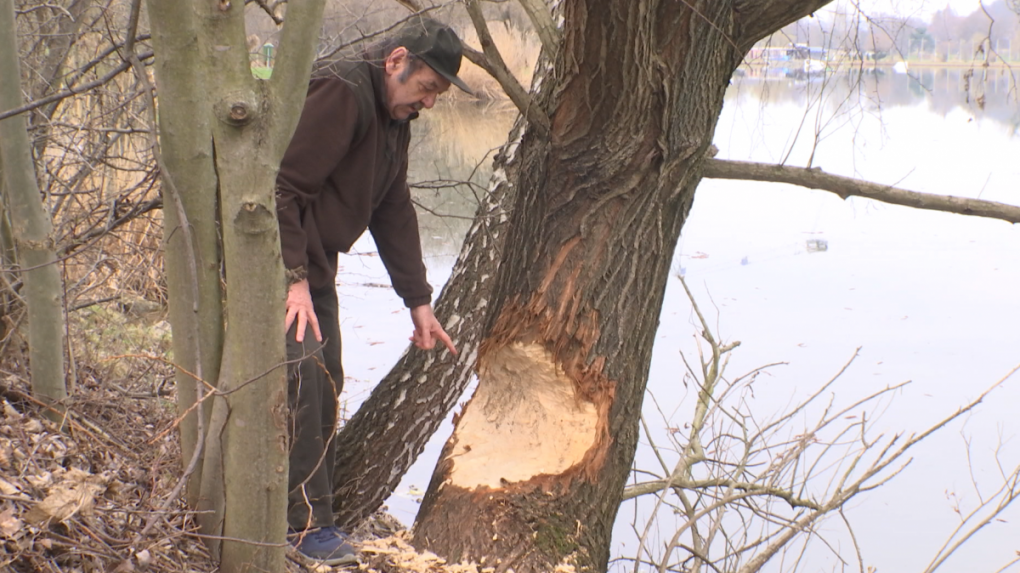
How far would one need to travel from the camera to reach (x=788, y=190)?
38.3 feet

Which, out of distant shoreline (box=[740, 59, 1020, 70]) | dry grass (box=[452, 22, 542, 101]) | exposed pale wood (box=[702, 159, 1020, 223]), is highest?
dry grass (box=[452, 22, 542, 101])

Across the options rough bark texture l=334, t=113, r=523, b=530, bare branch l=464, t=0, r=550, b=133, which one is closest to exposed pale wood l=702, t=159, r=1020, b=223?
bare branch l=464, t=0, r=550, b=133

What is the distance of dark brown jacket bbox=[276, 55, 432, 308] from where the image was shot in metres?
2.41

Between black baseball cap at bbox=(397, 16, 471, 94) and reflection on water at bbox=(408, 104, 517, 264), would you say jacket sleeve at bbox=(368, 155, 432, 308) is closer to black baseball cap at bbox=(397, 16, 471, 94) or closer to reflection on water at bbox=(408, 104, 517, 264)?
black baseball cap at bbox=(397, 16, 471, 94)

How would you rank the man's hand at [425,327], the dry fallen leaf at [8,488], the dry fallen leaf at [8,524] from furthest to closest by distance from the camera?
the man's hand at [425,327], the dry fallen leaf at [8,488], the dry fallen leaf at [8,524]

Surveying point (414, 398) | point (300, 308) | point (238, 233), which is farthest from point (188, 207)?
point (414, 398)

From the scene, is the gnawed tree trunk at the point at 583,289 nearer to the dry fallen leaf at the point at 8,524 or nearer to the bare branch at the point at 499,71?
the bare branch at the point at 499,71

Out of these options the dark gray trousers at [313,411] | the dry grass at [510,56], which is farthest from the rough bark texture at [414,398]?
the dry grass at [510,56]

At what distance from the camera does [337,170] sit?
2584mm

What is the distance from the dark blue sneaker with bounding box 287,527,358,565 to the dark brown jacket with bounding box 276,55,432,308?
28.2 inches

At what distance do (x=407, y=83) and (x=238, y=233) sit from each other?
34.6 inches

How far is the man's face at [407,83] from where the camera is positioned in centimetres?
252

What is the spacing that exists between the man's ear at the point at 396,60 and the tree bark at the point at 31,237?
1.04m

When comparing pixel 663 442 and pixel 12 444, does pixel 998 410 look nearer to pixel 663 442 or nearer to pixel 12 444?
pixel 663 442
